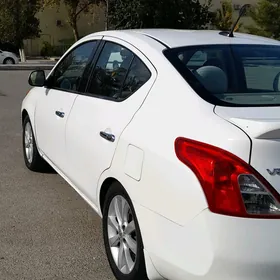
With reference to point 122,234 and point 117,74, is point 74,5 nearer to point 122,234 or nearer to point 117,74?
point 117,74

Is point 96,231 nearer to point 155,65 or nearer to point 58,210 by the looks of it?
point 58,210

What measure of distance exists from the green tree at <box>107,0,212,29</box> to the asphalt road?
24.2m

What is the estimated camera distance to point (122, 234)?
11.7ft

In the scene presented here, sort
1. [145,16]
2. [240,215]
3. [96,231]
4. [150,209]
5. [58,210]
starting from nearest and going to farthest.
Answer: [240,215]
[150,209]
[96,231]
[58,210]
[145,16]

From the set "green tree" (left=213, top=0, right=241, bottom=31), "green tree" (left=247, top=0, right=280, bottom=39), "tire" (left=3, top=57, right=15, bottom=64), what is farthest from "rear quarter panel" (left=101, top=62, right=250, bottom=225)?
"green tree" (left=213, top=0, right=241, bottom=31)

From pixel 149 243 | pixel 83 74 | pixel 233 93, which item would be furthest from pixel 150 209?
pixel 83 74

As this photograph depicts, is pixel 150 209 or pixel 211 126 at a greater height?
pixel 211 126

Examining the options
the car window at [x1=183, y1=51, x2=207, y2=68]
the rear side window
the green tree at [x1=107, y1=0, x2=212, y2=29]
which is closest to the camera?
the car window at [x1=183, y1=51, x2=207, y2=68]

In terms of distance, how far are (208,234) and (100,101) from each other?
1.66m

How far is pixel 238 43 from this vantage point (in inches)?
154

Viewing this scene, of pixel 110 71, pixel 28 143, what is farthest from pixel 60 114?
pixel 28 143

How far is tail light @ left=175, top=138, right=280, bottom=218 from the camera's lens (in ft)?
8.52

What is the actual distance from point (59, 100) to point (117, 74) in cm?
104

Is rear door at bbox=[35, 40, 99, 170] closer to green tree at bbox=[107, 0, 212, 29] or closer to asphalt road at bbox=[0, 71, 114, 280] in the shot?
asphalt road at bbox=[0, 71, 114, 280]
